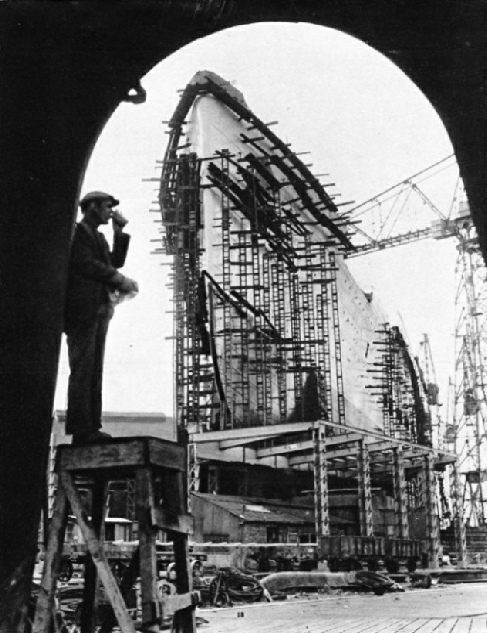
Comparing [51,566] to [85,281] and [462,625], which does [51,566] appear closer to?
[85,281]

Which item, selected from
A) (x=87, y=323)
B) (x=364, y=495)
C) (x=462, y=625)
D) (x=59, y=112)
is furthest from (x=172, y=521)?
(x=364, y=495)

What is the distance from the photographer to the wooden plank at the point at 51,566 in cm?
345

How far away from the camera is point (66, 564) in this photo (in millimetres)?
8234

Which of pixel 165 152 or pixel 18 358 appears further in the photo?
pixel 165 152

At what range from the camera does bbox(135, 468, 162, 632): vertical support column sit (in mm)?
3422

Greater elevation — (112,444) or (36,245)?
(36,245)

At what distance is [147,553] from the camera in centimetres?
346

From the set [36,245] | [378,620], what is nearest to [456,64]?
[36,245]

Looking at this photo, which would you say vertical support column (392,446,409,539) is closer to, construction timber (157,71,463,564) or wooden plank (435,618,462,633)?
construction timber (157,71,463,564)

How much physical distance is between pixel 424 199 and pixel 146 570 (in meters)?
32.3

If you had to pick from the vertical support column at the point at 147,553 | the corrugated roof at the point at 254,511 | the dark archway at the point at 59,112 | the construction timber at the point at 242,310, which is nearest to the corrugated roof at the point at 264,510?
the corrugated roof at the point at 254,511

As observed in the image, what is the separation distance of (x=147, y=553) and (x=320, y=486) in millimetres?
23487

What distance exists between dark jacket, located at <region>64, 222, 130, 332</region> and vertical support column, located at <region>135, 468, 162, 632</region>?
0.73 meters

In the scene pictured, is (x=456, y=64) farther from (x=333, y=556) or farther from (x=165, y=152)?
(x=165, y=152)
